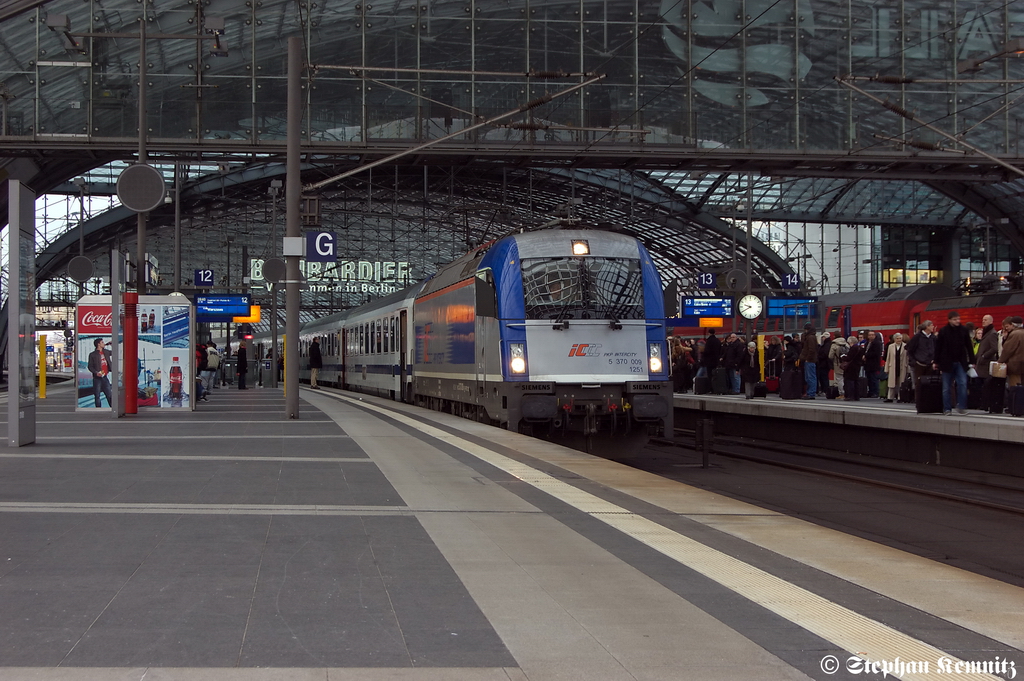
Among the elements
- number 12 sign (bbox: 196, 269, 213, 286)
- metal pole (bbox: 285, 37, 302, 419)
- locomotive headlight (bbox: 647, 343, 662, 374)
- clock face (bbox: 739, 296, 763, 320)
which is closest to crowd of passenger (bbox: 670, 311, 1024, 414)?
clock face (bbox: 739, 296, 763, 320)

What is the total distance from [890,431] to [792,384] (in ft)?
21.5

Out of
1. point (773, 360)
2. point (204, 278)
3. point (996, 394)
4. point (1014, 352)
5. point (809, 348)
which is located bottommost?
point (996, 394)

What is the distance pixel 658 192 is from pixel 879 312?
15383 millimetres

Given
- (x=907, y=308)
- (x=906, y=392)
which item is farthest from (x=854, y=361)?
(x=907, y=308)

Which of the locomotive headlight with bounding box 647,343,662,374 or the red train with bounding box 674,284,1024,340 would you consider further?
the red train with bounding box 674,284,1024,340

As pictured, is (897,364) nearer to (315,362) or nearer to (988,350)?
(988,350)

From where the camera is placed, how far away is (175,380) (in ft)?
71.2

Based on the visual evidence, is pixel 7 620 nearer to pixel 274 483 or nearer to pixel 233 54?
pixel 274 483

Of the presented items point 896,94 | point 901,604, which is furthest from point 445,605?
point 896,94

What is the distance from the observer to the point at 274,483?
998 centimetres

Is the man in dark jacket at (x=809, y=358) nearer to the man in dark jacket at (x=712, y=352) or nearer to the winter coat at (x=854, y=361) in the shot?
the winter coat at (x=854, y=361)

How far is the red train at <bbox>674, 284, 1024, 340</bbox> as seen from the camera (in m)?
31.7

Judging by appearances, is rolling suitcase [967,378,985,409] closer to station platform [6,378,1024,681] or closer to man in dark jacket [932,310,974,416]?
man in dark jacket [932,310,974,416]

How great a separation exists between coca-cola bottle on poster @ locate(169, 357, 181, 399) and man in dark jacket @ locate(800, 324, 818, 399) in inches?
540
